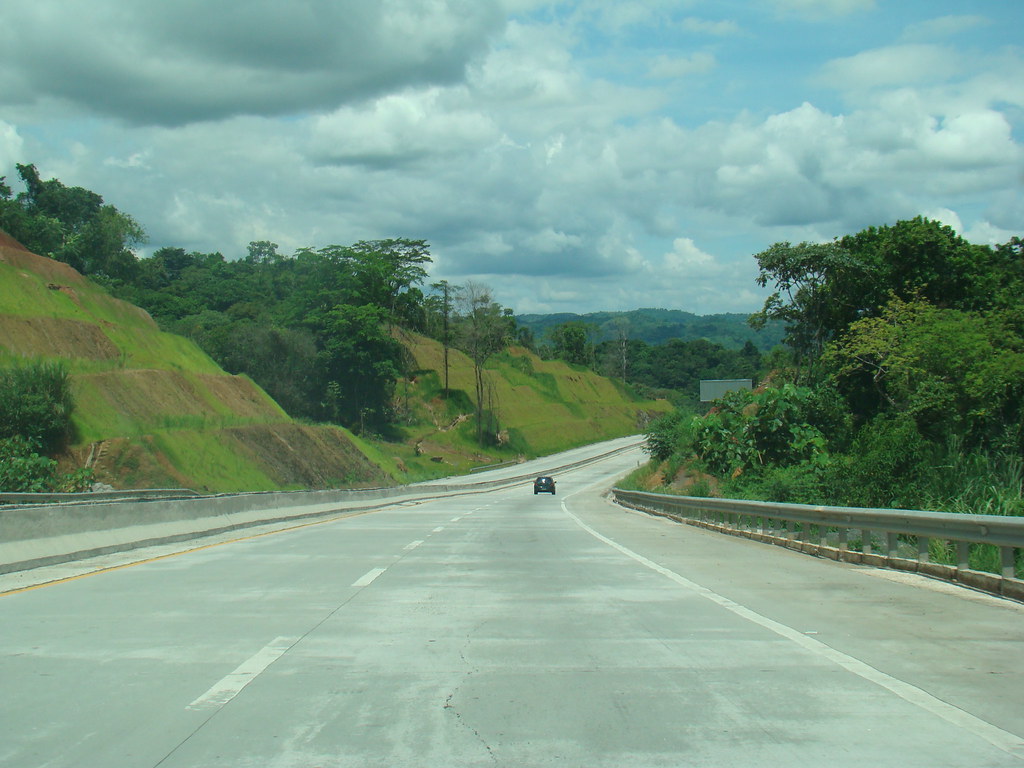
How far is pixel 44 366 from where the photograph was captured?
47469 mm

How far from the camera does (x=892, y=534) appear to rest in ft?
47.2

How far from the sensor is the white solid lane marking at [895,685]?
573cm

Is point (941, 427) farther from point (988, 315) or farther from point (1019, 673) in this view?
point (1019, 673)

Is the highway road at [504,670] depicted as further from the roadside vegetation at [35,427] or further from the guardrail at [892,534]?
the roadside vegetation at [35,427]

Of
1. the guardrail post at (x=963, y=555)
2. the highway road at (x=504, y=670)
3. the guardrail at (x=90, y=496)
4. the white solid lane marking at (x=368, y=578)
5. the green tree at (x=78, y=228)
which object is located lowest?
the guardrail at (x=90, y=496)

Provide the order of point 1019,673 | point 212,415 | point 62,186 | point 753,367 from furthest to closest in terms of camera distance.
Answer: point 753,367 < point 62,186 < point 212,415 < point 1019,673

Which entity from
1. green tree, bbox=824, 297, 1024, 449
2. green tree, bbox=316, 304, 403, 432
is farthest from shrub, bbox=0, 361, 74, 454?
green tree, bbox=316, 304, 403, 432

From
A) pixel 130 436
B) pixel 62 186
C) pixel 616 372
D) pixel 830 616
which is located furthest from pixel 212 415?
pixel 616 372

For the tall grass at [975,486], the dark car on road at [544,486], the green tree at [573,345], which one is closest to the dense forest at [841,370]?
the tall grass at [975,486]

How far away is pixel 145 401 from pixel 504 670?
5100 centimetres

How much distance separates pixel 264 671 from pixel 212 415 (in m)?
55.0

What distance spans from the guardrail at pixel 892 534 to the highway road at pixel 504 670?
1.49ft

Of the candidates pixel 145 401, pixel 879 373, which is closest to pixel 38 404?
pixel 145 401

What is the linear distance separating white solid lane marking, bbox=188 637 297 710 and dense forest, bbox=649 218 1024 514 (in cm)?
1868
